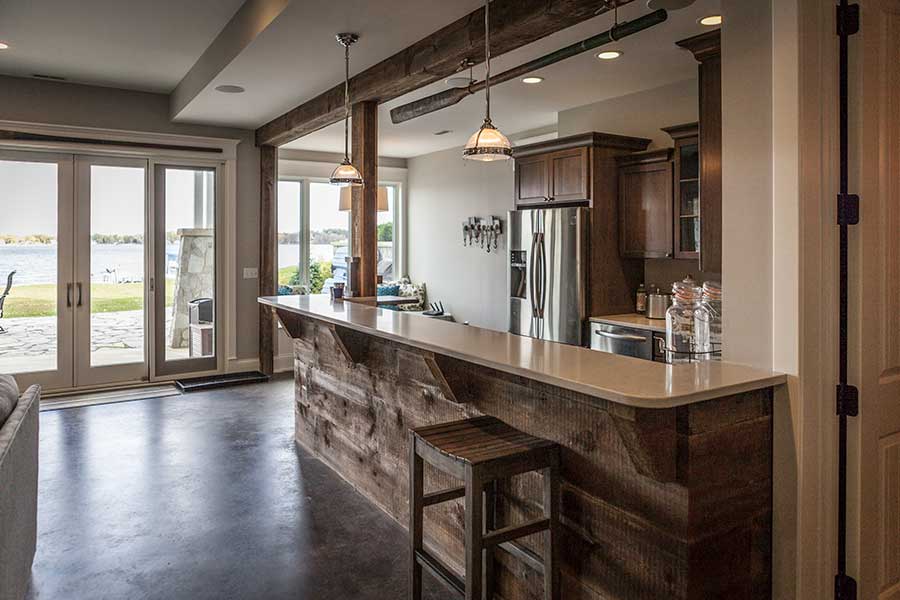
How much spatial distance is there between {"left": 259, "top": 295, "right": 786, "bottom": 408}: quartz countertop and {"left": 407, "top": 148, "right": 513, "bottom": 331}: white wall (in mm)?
4500

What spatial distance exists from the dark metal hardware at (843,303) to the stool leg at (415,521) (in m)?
1.41

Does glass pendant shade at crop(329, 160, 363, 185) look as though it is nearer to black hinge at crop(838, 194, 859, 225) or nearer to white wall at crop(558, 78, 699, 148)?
white wall at crop(558, 78, 699, 148)

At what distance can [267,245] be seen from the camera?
716 cm

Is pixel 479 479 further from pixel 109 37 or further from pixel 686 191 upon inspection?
pixel 109 37

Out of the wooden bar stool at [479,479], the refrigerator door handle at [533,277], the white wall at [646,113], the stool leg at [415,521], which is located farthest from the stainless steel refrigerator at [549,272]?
the stool leg at [415,521]

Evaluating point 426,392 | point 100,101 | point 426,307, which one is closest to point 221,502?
point 426,392

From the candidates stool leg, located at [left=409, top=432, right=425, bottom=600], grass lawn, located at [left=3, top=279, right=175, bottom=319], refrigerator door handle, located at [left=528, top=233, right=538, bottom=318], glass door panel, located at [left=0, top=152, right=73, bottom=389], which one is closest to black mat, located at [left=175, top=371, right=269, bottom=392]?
grass lawn, located at [left=3, top=279, right=175, bottom=319]

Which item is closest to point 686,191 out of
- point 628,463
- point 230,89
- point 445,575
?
point 628,463

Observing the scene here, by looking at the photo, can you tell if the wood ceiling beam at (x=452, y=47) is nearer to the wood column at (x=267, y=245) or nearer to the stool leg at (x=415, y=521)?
the wood column at (x=267, y=245)

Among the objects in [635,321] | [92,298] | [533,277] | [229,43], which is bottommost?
[635,321]

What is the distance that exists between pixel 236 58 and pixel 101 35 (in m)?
1.24

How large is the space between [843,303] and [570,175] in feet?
11.4

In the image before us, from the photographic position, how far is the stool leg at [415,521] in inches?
92.5

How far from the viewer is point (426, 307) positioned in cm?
877
